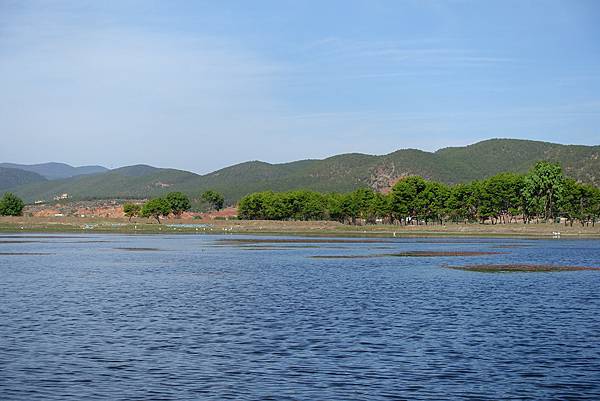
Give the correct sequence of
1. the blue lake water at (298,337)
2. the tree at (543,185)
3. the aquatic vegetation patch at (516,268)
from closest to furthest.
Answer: the blue lake water at (298,337), the aquatic vegetation patch at (516,268), the tree at (543,185)

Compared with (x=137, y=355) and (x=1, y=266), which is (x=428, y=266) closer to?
(x=1, y=266)

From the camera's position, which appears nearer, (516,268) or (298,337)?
(298,337)

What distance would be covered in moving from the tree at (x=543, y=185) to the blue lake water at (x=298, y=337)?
12761 cm

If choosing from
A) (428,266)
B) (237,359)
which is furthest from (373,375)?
(428,266)

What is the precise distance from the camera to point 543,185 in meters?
186

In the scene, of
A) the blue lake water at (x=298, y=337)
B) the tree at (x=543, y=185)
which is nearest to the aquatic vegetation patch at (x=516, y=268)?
the blue lake water at (x=298, y=337)

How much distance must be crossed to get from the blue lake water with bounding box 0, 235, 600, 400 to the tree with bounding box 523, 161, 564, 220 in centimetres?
12761

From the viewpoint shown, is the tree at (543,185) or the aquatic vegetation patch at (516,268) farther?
the tree at (543,185)

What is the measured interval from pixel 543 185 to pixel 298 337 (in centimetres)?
16431

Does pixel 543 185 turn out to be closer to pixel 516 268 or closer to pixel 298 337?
pixel 516 268

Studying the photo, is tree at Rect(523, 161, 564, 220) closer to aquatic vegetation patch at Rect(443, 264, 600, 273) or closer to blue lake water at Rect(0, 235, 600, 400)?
aquatic vegetation patch at Rect(443, 264, 600, 273)

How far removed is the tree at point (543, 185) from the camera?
611ft

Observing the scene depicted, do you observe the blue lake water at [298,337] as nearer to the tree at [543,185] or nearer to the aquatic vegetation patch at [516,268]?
the aquatic vegetation patch at [516,268]

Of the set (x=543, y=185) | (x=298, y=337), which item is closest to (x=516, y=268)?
(x=298, y=337)
